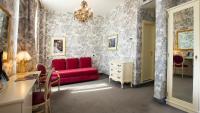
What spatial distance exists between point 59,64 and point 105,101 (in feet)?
9.98

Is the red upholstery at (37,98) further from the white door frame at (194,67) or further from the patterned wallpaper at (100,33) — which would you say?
the patterned wallpaper at (100,33)

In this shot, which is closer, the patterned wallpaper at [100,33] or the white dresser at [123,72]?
the white dresser at [123,72]

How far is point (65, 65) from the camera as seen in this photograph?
6203mm

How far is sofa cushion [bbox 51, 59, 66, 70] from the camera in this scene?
Result: 5984 millimetres

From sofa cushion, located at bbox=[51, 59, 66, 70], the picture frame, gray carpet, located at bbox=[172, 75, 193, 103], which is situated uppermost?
the picture frame

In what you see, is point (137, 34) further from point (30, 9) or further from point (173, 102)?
point (30, 9)

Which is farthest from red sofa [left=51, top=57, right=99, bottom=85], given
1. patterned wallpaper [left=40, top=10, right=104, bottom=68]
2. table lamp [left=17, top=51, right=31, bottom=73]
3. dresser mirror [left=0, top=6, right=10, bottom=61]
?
dresser mirror [left=0, top=6, right=10, bottom=61]

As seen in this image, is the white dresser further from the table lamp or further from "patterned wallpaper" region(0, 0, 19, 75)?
"patterned wallpaper" region(0, 0, 19, 75)

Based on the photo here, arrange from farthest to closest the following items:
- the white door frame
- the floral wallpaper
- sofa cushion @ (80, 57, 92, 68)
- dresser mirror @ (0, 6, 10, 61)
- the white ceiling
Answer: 1. sofa cushion @ (80, 57, 92, 68)
2. the white ceiling
3. the floral wallpaper
4. the white door frame
5. dresser mirror @ (0, 6, 10, 61)

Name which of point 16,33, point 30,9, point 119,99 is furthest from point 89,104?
point 30,9

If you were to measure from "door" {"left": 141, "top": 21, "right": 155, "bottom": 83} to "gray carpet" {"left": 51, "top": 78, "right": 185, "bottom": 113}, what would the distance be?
109cm

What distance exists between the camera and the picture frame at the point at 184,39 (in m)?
3.11

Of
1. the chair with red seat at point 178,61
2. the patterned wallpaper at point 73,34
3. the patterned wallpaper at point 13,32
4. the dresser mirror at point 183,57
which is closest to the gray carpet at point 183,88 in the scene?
the dresser mirror at point 183,57

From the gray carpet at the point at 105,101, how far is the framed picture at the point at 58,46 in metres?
2.42
